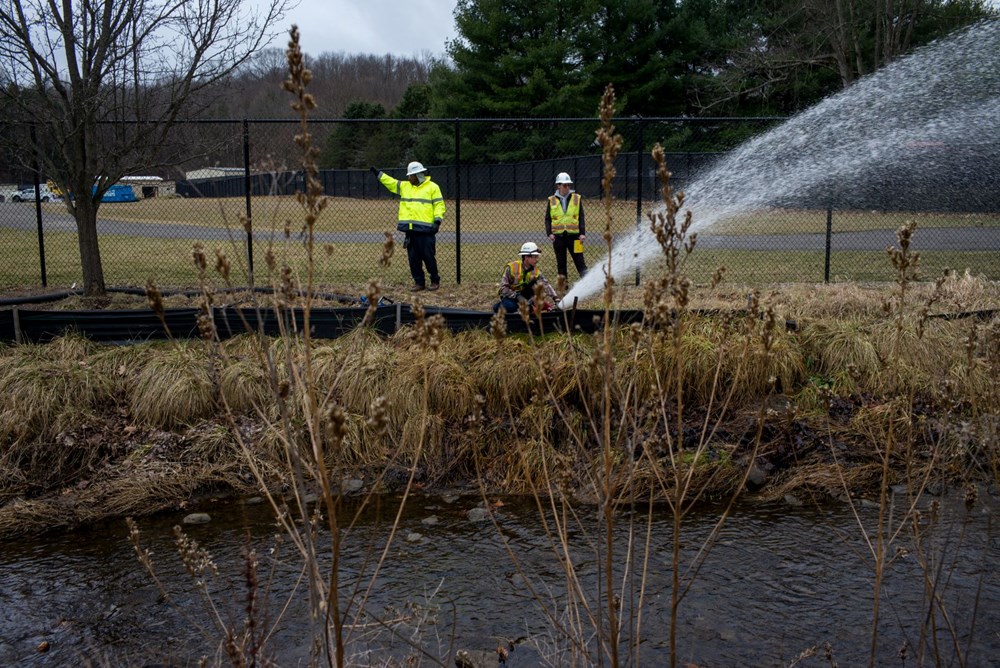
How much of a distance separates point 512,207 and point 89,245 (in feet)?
35.9

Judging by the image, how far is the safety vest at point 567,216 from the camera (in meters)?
11.5

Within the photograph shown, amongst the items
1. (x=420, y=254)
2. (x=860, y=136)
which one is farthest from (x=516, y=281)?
(x=860, y=136)

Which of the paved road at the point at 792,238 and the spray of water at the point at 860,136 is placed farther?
the paved road at the point at 792,238

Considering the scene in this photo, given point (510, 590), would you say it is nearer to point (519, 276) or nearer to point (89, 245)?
point (519, 276)

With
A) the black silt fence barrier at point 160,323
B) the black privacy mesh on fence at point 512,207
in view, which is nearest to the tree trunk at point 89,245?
the black privacy mesh on fence at point 512,207

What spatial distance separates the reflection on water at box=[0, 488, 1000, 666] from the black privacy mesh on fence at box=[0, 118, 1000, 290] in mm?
4284

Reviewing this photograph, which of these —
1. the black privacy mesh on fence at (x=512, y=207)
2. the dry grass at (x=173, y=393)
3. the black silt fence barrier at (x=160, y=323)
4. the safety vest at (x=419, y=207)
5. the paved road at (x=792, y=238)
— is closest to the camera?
the dry grass at (x=173, y=393)

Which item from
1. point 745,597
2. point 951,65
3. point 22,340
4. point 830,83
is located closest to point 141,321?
point 22,340

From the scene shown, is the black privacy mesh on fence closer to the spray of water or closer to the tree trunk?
the spray of water

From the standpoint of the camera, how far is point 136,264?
46.4 ft

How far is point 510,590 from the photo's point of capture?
211 inches

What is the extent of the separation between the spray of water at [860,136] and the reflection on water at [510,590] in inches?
172

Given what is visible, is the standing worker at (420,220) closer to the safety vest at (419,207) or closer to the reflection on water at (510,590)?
the safety vest at (419,207)

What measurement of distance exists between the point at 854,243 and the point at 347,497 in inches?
473
